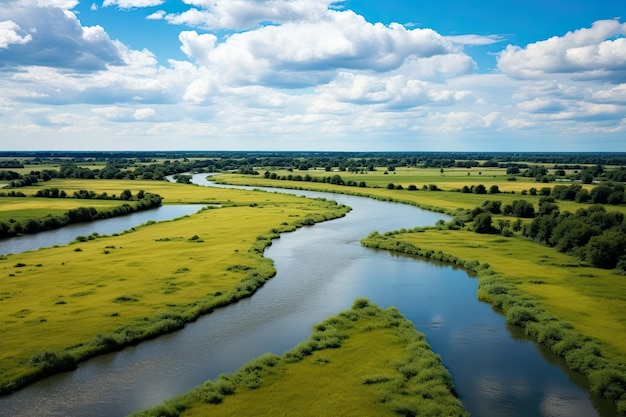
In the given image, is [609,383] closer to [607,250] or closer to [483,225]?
[607,250]

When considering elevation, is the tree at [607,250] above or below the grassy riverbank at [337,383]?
above

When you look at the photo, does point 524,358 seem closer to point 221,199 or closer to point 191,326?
point 191,326

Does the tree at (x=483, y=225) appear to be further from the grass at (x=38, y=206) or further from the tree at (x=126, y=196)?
the tree at (x=126, y=196)

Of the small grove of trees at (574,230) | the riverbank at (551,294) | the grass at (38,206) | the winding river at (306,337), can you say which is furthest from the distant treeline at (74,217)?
the small grove of trees at (574,230)

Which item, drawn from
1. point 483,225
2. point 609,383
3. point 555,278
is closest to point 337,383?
point 609,383

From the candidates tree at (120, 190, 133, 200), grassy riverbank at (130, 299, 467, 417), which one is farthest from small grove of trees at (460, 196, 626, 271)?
tree at (120, 190, 133, 200)

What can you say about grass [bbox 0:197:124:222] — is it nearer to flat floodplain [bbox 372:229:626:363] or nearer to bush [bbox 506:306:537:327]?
flat floodplain [bbox 372:229:626:363]
